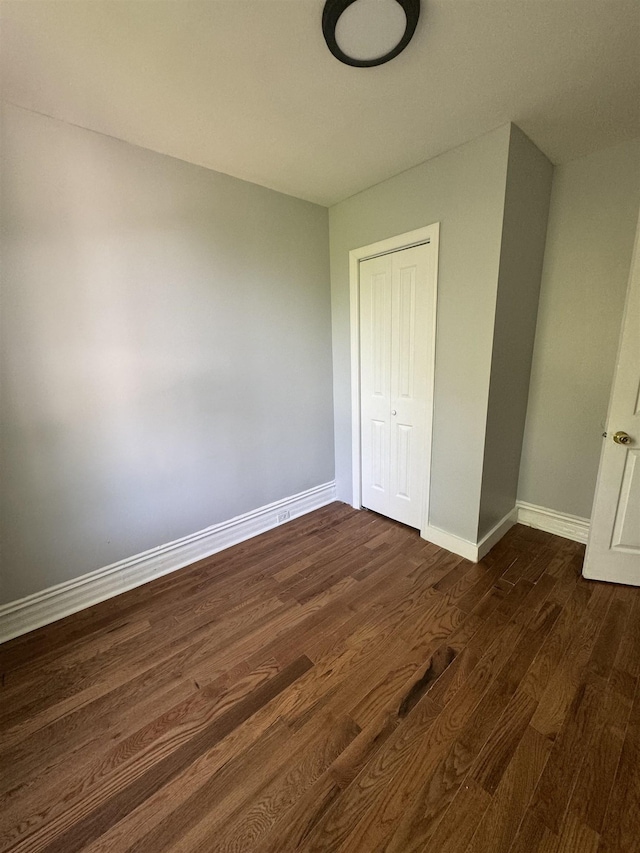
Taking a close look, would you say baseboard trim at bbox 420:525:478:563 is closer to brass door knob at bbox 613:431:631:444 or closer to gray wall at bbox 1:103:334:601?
brass door knob at bbox 613:431:631:444

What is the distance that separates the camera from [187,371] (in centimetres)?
212

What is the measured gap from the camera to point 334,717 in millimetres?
1311

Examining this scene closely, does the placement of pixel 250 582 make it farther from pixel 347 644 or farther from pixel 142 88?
pixel 142 88

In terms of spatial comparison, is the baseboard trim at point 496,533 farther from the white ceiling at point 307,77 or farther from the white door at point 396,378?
the white ceiling at point 307,77

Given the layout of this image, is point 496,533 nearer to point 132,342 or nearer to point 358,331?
point 358,331

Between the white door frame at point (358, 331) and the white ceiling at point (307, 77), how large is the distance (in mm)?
443

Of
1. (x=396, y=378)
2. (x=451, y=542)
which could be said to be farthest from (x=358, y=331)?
(x=451, y=542)

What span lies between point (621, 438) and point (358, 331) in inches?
70.4

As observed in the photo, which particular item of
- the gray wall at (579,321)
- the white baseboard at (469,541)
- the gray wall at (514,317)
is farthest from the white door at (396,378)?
the gray wall at (579,321)

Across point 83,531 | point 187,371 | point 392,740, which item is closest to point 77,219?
point 187,371

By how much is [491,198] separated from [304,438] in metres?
2.01

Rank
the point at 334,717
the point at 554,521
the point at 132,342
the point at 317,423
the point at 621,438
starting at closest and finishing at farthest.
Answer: the point at 334,717 → the point at 621,438 → the point at 132,342 → the point at 554,521 → the point at 317,423

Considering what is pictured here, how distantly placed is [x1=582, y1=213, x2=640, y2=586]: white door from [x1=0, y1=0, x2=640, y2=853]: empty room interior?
16 mm

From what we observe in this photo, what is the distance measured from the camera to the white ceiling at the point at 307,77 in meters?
1.14
